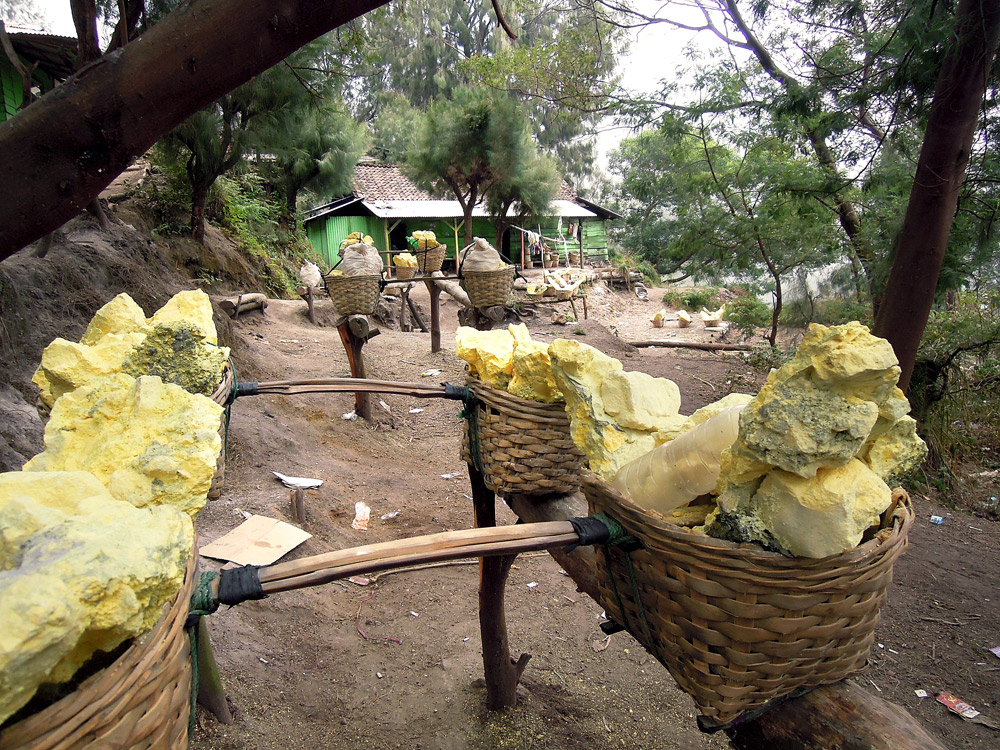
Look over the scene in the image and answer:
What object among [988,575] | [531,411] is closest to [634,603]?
[531,411]

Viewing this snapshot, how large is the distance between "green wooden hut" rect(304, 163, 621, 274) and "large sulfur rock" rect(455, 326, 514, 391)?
52.0ft

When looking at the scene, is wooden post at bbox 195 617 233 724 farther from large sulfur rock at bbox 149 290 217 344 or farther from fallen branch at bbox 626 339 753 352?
fallen branch at bbox 626 339 753 352

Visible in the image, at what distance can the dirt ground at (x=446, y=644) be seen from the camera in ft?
7.88

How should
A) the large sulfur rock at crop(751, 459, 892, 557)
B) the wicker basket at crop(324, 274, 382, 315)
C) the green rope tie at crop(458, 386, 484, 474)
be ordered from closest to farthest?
the large sulfur rock at crop(751, 459, 892, 557) → the green rope tie at crop(458, 386, 484, 474) → the wicker basket at crop(324, 274, 382, 315)

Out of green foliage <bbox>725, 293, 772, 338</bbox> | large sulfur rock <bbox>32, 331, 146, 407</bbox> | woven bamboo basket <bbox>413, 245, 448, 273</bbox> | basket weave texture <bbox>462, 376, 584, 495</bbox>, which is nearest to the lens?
large sulfur rock <bbox>32, 331, 146, 407</bbox>

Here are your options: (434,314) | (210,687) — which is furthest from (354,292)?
(210,687)

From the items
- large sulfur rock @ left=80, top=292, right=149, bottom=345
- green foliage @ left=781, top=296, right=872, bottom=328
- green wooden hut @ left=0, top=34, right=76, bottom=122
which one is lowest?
green foliage @ left=781, top=296, right=872, bottom=328

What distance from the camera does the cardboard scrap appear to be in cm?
313

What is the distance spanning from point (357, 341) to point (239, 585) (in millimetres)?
5285

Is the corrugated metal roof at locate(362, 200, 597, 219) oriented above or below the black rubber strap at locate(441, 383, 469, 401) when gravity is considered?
above

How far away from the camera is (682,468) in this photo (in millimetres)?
1142

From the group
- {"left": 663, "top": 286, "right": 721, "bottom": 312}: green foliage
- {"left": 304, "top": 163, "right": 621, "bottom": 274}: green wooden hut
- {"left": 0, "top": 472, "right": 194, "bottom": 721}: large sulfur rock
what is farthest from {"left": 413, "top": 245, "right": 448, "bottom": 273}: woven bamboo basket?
{"left": 663, "top": 286, "right": 721, "bottom": 312}: green foliage

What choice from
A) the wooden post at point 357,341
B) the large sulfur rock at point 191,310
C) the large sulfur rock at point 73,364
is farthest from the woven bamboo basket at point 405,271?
the large sulfur rock at point 73,364

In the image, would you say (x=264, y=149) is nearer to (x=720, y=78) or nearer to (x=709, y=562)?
(x=720, y=78)
